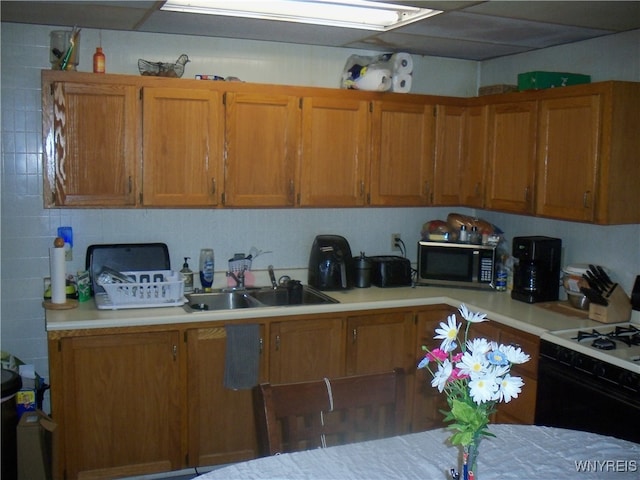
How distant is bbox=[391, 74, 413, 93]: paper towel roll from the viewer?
3.92 m

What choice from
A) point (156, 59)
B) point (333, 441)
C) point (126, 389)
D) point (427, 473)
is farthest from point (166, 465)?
point (156, 59)

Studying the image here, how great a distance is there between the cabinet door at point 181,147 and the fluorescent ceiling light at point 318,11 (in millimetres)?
540

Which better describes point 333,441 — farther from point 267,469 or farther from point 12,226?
point 12,226

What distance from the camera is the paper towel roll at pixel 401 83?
154 inches

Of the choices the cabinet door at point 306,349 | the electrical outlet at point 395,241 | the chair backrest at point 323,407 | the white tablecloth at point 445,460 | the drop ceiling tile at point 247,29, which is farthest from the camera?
the electrical outlet at point 395,241

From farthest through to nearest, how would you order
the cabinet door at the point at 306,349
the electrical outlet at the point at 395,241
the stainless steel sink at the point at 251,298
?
the electrical outlet at the point at 395,241 → the stainless steel sink at the point at 251,298 → the cabinet door at the point at 306,349

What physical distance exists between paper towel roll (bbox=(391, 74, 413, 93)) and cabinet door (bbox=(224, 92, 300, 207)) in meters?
0.64

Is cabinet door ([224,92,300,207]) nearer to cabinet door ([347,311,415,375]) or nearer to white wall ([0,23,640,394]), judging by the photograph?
white wall ([0,23,640,394])

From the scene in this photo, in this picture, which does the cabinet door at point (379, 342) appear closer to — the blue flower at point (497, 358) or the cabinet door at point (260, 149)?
the cabinet door at point (260, 149)

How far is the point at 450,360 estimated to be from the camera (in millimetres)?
1497

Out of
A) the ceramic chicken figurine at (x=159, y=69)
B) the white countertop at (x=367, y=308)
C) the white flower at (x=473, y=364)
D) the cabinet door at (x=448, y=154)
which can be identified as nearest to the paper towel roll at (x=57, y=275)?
the white countertop at (x=367, y=308)

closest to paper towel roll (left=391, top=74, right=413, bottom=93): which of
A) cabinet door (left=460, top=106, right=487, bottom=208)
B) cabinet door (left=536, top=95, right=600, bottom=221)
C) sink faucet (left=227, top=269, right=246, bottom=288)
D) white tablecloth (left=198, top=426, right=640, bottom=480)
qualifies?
cabinet door (left=460, top=106, right=487, bottom=208)

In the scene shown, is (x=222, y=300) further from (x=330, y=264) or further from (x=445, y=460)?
(x=445, y=460)

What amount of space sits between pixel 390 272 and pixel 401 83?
3.81ft
